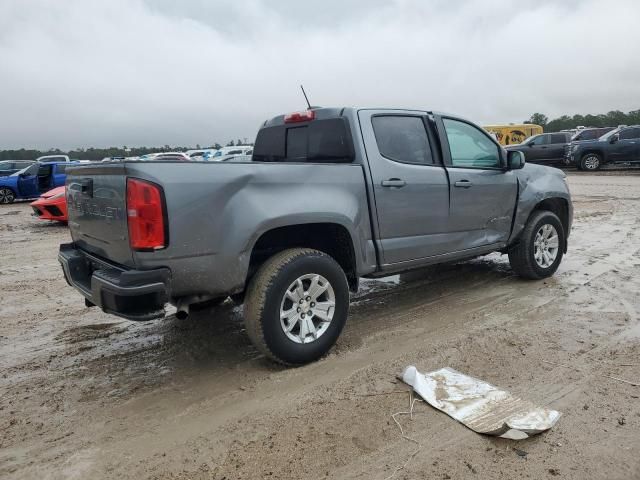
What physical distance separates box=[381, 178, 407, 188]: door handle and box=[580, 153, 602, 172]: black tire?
19.2 m

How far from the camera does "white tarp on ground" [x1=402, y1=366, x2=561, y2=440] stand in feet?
8.75

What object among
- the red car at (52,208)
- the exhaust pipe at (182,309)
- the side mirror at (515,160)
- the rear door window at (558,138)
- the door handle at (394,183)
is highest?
the rear door window at (558,138)

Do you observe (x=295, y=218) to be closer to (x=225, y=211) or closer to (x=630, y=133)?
(x=225, y=211)

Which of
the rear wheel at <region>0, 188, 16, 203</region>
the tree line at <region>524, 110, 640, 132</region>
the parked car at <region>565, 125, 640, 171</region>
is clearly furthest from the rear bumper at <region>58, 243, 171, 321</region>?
the tree line at <region>524, 110, 640, 132</region>

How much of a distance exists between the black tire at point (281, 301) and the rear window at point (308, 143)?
3.38 ft

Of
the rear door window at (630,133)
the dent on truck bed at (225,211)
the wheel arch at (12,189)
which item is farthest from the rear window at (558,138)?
the wheel arch at (12,189)

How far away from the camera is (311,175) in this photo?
3604 mm

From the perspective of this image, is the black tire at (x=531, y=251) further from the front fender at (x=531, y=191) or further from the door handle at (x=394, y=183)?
the door handle at (x=394, y=183)

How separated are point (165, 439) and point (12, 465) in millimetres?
763

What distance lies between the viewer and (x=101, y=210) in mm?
3289

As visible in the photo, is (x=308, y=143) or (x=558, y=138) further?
(x=558, y=138)

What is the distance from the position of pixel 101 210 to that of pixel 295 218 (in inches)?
51.7

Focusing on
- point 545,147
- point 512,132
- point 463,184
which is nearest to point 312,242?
point 463,184

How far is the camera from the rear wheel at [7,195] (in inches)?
676
